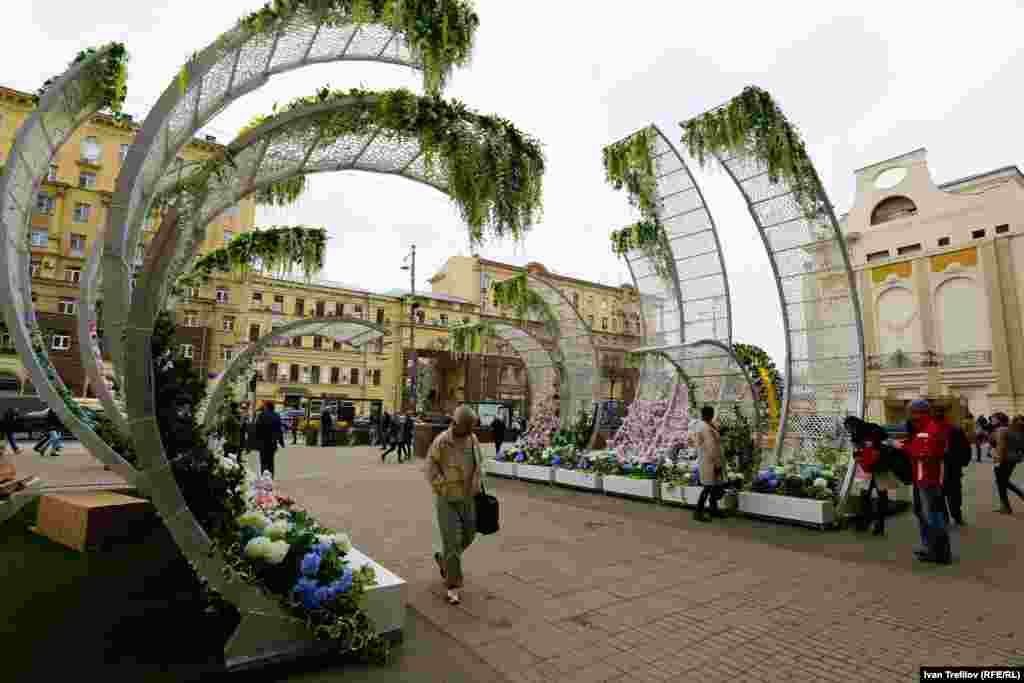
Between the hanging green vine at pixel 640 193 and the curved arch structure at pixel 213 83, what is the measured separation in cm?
889

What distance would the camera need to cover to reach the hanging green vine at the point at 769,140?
9359mm

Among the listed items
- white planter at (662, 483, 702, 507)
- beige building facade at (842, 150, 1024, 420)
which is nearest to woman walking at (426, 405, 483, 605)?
white planter at (662, 483, 702, 507)

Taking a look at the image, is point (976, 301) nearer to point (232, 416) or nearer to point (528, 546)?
point (528, 546)

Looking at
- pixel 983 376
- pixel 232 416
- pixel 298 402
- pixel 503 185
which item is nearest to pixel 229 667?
pixel 503 185

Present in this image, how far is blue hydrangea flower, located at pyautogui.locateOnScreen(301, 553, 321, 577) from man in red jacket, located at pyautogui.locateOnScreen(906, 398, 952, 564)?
674cm

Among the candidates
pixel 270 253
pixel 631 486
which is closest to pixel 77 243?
pixel 270 253

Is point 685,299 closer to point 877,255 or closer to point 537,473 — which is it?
point 537,473

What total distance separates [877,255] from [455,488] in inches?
1569

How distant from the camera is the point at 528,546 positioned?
7.00 meters

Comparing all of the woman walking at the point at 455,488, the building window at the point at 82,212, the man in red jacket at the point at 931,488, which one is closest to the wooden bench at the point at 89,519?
the woman walking at the point at 455,488

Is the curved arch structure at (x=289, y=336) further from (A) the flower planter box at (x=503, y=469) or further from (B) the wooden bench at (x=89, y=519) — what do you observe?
(A) the flower planter box at (x=503, y=469)

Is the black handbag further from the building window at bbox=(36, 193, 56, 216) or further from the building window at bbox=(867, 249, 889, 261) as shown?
the building window at bbox=(36, 193, 56, 216)

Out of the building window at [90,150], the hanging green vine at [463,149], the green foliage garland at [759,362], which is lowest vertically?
the green foliage garland at [759,362]

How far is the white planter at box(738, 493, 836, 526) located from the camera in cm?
808
